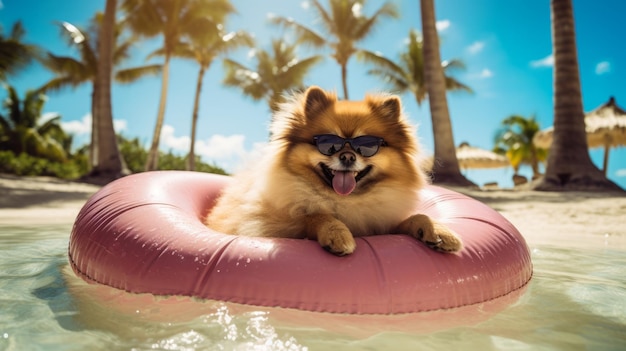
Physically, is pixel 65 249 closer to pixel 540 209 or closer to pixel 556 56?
pixel 540 209

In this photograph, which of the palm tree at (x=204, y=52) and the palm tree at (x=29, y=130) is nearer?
the palm tree at (x=204, y=52)

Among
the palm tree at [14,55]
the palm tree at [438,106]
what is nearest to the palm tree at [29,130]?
the palm tree at [14,55]

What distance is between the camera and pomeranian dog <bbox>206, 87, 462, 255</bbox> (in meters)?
2.81

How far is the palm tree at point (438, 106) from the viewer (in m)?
12.6

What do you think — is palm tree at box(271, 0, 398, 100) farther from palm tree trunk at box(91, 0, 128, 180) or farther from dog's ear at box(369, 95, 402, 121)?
dog's ear at box(369, 95, 402, 121)

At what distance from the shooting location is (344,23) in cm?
2536

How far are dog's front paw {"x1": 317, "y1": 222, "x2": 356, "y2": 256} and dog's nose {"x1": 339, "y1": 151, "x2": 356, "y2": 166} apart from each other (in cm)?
41

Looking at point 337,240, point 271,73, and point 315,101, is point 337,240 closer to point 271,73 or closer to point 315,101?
point 315,101

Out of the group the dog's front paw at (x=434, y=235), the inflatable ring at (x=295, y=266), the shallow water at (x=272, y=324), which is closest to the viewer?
the shallow water at (x=272, y=324)

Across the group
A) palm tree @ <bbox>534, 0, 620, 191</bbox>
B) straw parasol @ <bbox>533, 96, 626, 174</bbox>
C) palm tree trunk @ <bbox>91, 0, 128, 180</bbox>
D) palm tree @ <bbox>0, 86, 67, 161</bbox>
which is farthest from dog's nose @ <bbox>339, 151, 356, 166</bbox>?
palm tree @ <bbox>0, 86, 67, 161</bbox>

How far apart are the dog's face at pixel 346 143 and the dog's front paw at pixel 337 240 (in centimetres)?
35

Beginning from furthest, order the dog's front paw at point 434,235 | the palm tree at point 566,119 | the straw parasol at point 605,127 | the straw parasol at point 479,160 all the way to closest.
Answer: the straw parasol at point 479,160, the straw parasol at point 605,127, the palm tree at point 566,119, the dog's front paw at point 434,235

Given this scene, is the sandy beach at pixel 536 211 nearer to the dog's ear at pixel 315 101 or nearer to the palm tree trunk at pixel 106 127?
the palm tree trunk at pixel 106 127

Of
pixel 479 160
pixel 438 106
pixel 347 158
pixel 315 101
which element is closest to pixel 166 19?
pixel 438 106
